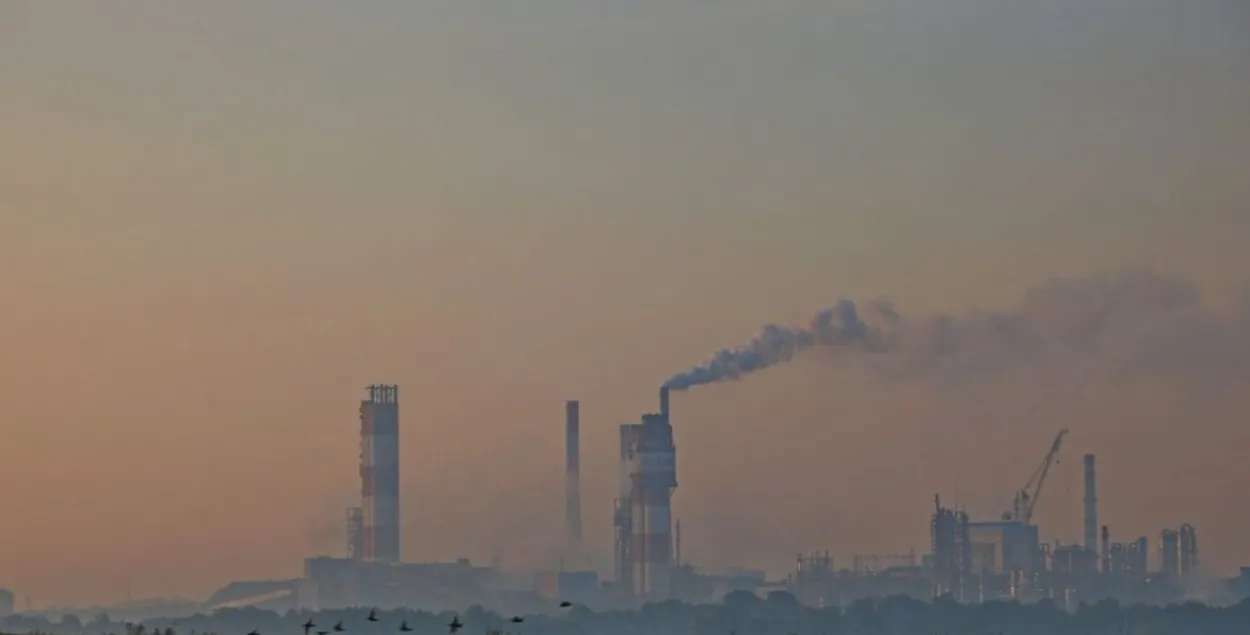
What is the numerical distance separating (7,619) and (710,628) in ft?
188

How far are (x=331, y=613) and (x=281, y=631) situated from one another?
4.55 m

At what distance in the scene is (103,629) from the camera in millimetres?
181250

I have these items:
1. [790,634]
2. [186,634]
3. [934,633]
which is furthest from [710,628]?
[186,634]

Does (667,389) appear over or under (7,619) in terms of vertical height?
over

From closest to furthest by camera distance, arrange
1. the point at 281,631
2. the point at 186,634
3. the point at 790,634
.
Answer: the point at 186,634 → the point at 281,631 → the point at 790,634

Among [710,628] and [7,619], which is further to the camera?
[710,628]

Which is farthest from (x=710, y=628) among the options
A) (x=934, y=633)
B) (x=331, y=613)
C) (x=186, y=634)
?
(x=186, y=634)

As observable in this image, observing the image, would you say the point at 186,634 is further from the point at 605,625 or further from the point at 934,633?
the point at 934,633

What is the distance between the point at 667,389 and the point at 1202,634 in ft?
166

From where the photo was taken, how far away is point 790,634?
193 metres

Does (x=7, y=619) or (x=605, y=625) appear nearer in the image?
(x=7, y=619)

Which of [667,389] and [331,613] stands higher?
[667,389]

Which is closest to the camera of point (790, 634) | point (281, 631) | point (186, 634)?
point (186, 634)

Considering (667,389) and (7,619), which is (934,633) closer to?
(667,389)
